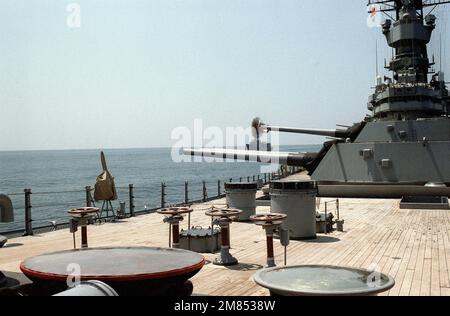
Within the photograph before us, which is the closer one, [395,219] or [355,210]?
[395,219]

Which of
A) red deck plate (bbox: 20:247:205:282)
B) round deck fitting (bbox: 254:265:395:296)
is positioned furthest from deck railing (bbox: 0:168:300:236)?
round deck fitting (bbox: 254:265:395:296)

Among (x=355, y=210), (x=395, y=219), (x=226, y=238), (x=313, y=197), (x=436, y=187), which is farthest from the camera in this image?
(x=436, y=187)

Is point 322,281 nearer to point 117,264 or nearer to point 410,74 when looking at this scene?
point 117,264

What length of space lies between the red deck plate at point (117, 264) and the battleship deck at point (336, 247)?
882 millimetres

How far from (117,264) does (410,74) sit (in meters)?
20.2

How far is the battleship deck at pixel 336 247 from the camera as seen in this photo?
6.21 meters

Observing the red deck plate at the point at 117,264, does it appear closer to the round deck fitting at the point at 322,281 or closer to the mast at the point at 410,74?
the round deck fitting at the point at 322,281

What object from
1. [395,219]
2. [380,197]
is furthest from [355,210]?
[380,197]

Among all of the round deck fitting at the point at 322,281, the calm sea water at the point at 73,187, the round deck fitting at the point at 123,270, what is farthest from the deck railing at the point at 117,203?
the round deck fitting at the point at 322,281

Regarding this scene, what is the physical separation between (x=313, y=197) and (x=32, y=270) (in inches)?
265

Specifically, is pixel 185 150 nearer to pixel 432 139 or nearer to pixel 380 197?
pixel 380 197

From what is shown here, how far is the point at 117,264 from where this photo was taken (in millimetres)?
4555

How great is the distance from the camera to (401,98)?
20406 millimetres
